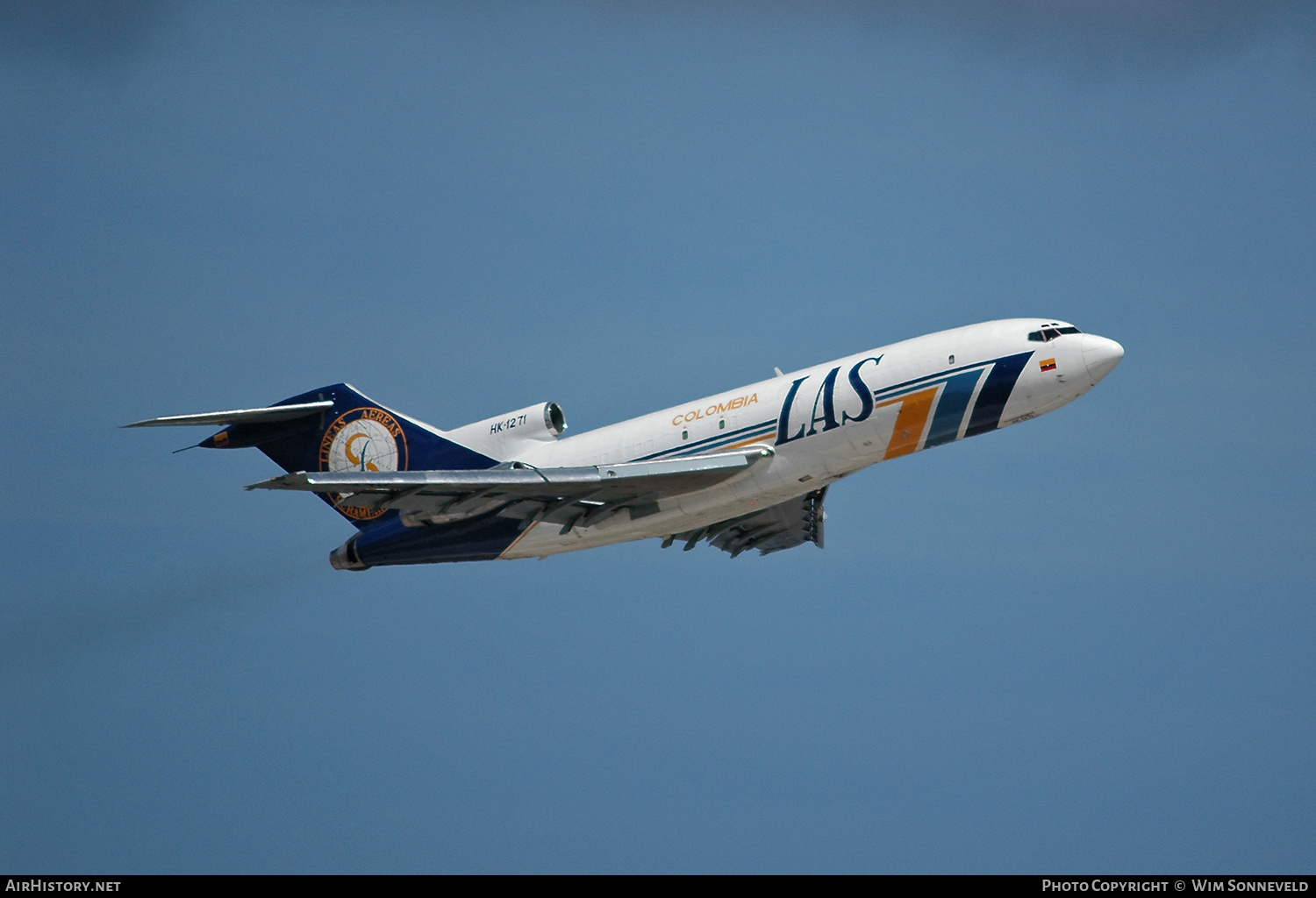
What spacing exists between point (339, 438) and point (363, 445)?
0.84m

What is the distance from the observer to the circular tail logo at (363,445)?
41.6 metres

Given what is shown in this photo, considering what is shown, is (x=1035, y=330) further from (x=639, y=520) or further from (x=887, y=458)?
(x=639, y=520)

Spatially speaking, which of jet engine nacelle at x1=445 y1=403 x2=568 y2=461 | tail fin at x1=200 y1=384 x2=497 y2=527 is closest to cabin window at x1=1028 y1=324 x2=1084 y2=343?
jet engine nacelle at x1=445 y1=403 x2=568 y2=461

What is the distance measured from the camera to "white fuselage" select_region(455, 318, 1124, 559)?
34.5m

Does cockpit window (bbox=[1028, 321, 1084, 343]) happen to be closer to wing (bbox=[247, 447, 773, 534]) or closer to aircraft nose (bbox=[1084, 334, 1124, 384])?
aircraft nose (bbox=[1084, 334, 1124, 384])

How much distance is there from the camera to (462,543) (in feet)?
130

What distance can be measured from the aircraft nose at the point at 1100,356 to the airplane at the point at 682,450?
38 mm

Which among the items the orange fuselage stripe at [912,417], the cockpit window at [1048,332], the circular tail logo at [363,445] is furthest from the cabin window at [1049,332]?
the circular tail logo at [363,445]

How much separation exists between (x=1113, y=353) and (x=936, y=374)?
4.11m

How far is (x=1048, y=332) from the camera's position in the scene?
1367 inches

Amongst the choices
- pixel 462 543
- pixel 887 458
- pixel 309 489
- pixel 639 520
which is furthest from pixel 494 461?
pixel 887 458

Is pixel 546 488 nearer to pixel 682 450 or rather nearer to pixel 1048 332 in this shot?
pixel 682 450

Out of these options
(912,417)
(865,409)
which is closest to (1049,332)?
(912,417)
